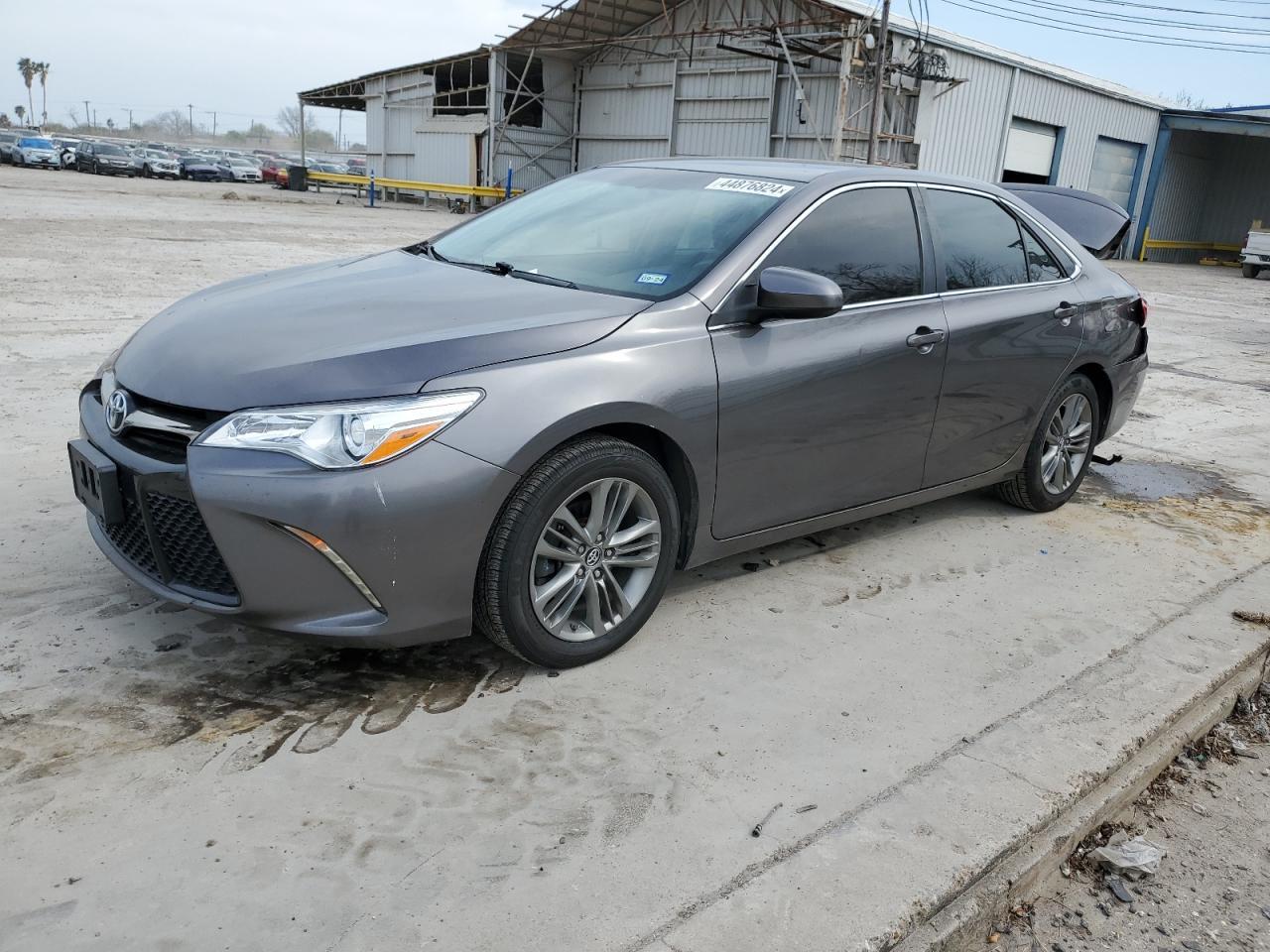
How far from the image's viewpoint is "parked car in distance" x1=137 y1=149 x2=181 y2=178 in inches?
1670

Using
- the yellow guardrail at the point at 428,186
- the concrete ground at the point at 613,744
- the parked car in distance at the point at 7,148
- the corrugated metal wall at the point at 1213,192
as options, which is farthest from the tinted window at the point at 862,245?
the parked car in distance at the point at 7,148

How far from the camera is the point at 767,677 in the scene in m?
3.40

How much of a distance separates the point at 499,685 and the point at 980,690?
1.57 meters

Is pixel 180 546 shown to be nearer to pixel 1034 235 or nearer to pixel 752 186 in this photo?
pixel 752 186

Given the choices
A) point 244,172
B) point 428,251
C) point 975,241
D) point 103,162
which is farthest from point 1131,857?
point 244,172

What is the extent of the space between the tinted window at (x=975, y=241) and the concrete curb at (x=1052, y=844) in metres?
1.91

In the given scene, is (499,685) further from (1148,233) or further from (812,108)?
(1148,233)

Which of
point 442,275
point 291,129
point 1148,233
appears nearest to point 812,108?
point 1148,233

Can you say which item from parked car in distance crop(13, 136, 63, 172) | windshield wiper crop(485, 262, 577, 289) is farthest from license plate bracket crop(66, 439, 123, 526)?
parked car in distance crop(13, 136, 63, 172)

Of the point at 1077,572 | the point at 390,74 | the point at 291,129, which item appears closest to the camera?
the point at 1077,572

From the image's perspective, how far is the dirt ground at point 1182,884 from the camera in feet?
8.29

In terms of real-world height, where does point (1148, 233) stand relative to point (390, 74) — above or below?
below

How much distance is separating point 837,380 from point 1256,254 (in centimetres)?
3116

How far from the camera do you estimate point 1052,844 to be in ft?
8.83
